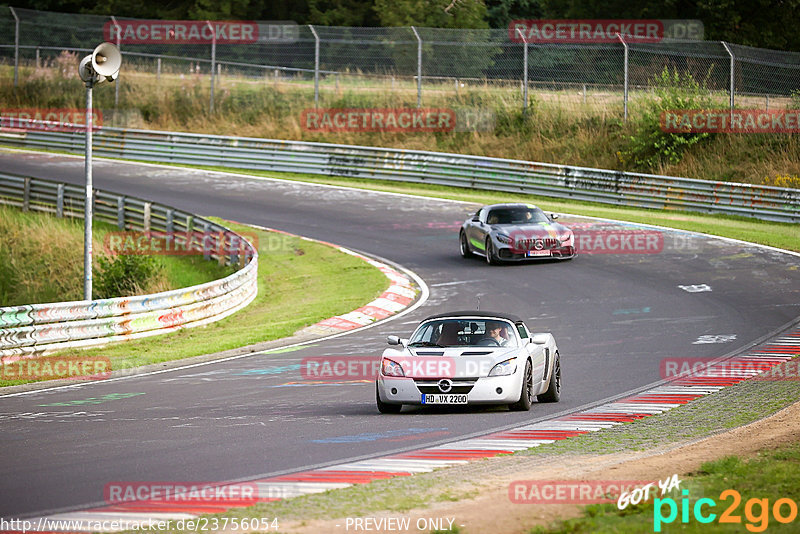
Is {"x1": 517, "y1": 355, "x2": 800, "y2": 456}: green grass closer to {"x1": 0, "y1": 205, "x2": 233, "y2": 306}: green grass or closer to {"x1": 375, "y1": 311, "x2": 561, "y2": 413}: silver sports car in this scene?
{"x1": 375, "y1": 311, "x2": 561, "y2": 413}: silver sports car

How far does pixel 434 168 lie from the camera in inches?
1487

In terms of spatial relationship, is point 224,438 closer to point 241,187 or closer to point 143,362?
point 143,362

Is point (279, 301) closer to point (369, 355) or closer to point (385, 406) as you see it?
point (369, 355)

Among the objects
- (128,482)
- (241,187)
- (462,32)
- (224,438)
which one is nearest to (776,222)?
(462,32)

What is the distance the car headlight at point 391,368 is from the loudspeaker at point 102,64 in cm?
822

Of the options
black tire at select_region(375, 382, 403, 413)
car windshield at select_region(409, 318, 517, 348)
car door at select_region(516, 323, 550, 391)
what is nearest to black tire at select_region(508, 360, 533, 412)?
car door at select_region(516, 323, 550, 391)

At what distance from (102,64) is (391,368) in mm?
8685

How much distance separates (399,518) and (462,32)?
3347 cm

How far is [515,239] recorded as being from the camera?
25328mm

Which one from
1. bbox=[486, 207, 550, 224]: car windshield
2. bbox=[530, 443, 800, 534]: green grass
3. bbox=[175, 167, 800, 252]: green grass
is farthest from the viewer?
bbox=[175, 167, 800, 252]: green grass

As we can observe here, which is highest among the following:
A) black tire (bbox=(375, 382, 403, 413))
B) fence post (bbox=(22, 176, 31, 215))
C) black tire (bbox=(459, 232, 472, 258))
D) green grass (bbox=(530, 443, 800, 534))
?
green grass (bbox=(530, 443, 800, 534))

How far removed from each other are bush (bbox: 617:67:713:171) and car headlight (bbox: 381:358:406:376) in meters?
25.7

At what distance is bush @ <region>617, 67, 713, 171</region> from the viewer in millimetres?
36375

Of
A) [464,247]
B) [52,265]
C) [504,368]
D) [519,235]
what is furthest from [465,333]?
[52,265]
